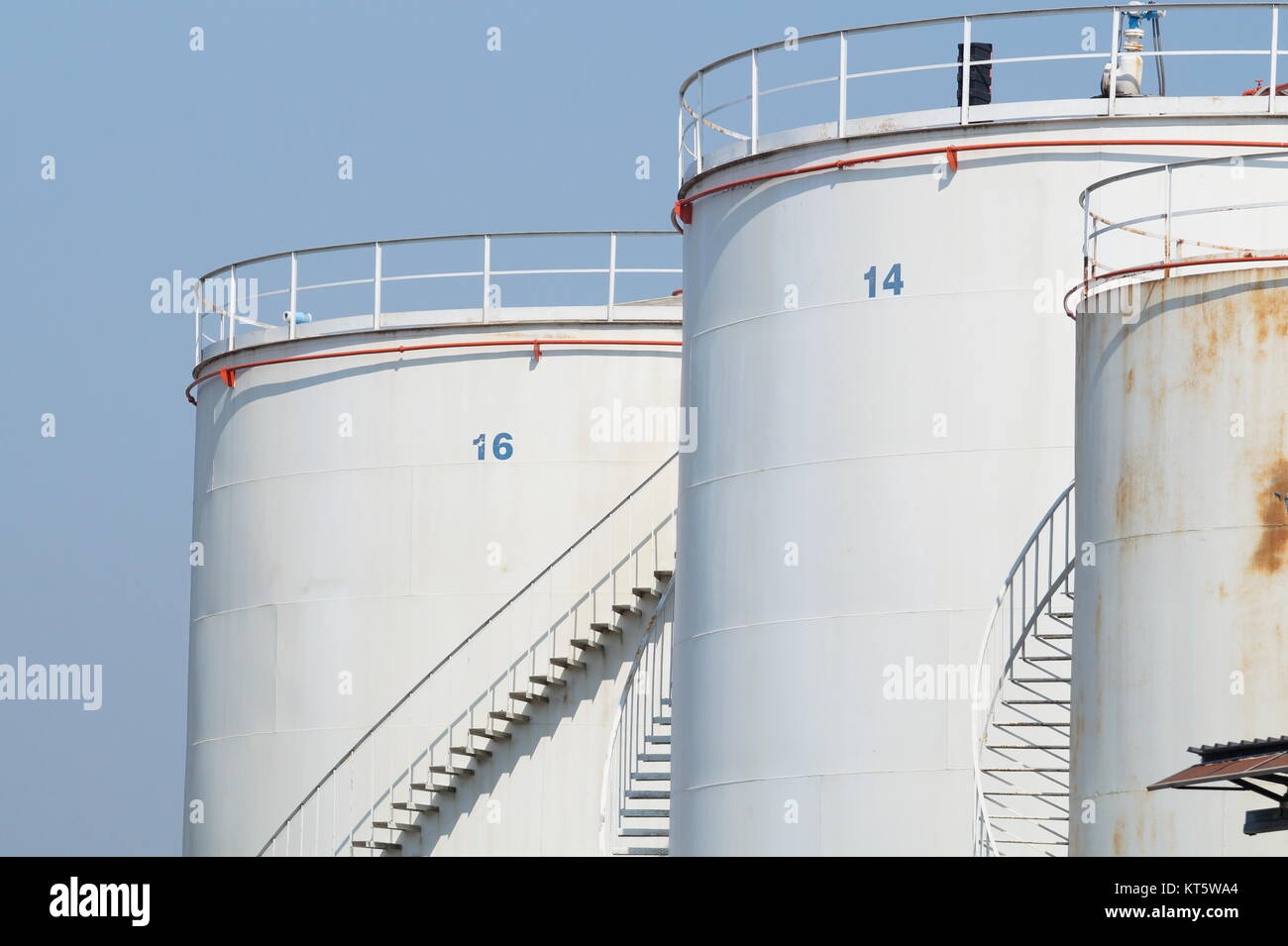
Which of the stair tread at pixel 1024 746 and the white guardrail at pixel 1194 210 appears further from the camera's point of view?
the white guardrail at pixel 1194 210

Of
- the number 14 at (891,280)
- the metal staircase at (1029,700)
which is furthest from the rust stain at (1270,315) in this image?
the number 14 at (891,280)

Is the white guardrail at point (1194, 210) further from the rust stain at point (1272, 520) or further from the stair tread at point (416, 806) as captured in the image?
the stair tread at point (416, 806)

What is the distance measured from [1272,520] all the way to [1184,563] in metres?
0.73

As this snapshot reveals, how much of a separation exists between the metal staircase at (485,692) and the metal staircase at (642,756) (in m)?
0.80

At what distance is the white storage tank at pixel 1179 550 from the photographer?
1866 cm

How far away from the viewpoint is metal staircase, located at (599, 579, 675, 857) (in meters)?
29.9

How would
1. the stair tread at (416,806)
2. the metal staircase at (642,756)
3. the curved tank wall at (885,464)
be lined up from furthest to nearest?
1. the stair tread at (416,806)
2. the metal staircase at (642,756)
3. the curved tank wall at (885,464)

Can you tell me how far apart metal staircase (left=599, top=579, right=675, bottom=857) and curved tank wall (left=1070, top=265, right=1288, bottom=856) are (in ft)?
34.1

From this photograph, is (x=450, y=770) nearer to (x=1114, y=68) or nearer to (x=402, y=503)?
(x=402, y=503)

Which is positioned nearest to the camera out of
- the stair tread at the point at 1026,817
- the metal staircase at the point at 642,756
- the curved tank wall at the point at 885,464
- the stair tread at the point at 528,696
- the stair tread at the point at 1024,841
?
the stair tread at the point at 1024,841

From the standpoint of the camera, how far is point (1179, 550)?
62.7 feet

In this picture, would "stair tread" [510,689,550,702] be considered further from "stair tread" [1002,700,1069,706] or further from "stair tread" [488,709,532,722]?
"stair tread" [1002,700,1069,706]

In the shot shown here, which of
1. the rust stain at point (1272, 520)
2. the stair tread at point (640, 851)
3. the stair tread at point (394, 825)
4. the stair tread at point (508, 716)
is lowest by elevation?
the stair tread at point (640, 851)
